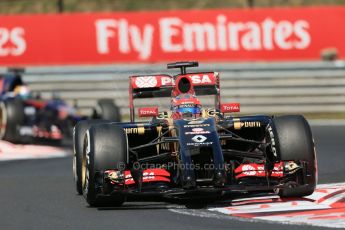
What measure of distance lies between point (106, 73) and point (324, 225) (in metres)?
13.4

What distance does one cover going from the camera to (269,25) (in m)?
22.7

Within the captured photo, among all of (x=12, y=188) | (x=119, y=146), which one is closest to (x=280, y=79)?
(x=12, y=188)

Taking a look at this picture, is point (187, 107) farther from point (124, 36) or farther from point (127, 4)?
point (127, 4)

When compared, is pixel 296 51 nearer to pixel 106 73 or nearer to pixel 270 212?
pixel 106 73

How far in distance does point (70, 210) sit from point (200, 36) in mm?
13536

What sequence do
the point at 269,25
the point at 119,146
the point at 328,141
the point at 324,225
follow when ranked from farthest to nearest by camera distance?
the point at 269,25 → the point at 328,141 → the point at 119,146 → the point at 324,225

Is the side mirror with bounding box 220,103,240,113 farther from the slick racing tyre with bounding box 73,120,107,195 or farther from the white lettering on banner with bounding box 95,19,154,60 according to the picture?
the white lettering on banner with bounding box 95,19,154,60

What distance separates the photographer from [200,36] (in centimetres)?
2283

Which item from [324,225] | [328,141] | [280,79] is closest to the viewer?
[324,225]

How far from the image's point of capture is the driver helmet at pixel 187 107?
10.5m

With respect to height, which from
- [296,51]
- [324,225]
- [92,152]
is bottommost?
[324,225]

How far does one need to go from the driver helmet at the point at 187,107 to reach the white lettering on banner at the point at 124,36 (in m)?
12.3

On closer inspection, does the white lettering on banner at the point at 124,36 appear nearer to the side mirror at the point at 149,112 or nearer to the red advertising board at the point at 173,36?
the red advertising board at the point at 173,36

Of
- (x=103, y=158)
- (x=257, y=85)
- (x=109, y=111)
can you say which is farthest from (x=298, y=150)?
(x=257, y=85)
